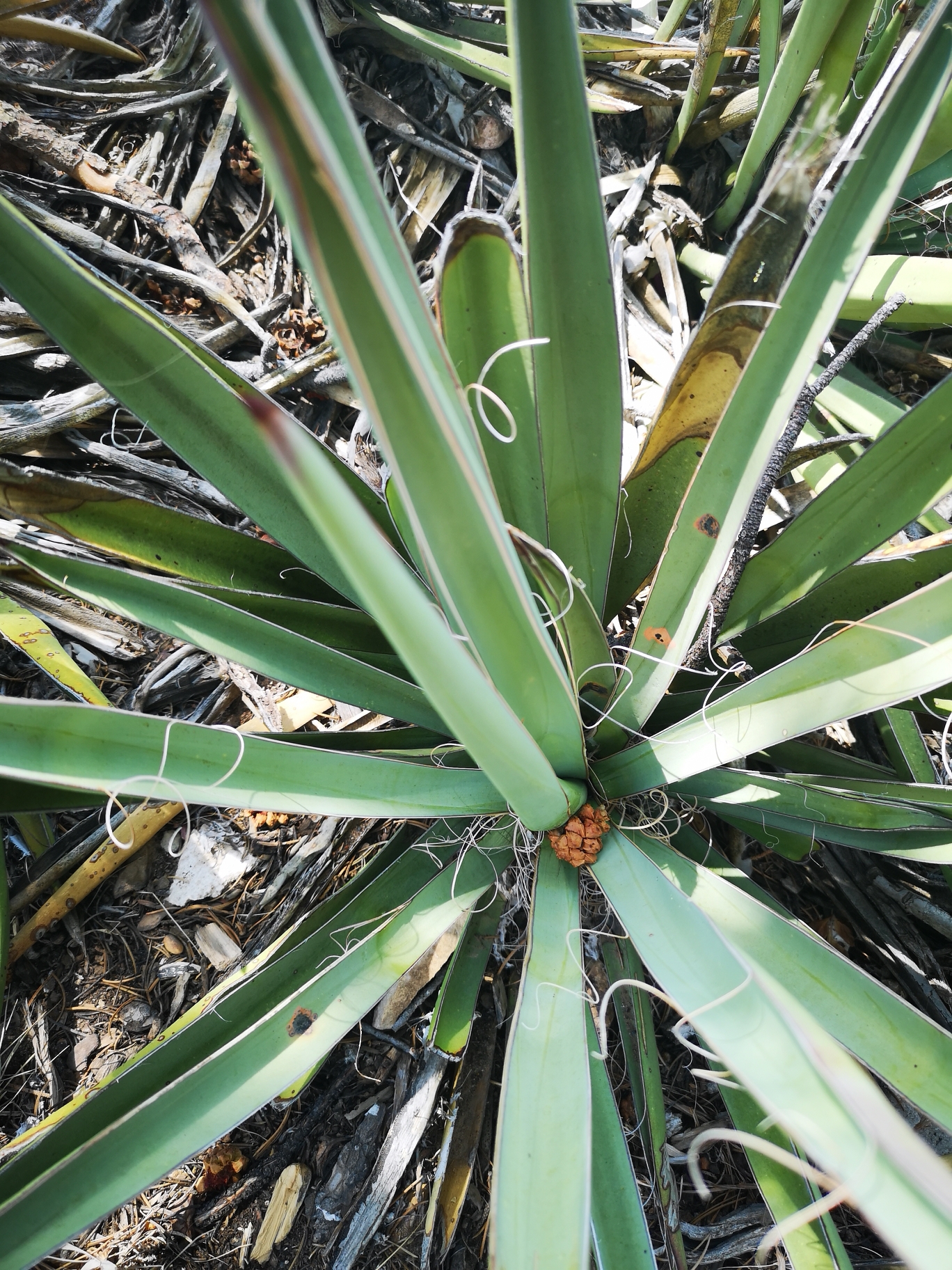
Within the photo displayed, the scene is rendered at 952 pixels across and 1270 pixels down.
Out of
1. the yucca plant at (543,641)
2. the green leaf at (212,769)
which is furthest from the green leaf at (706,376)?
the green leaf at (212,769)

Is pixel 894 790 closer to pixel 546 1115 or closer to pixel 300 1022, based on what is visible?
pixel 546 1115

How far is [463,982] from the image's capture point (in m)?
1.00

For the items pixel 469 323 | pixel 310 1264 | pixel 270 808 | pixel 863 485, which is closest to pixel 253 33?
pixel 469 323

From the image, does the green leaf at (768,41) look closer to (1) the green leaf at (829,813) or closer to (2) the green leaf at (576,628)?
(2) the green leaf at (576,628)

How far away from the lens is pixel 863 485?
0.82 m

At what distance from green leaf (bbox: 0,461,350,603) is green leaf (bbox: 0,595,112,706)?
0.34m

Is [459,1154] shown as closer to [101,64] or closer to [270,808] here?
[270,808]

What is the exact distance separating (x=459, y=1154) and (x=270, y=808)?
69cm

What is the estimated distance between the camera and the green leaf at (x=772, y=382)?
1.88ft

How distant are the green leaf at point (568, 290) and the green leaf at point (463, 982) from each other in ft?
1.56

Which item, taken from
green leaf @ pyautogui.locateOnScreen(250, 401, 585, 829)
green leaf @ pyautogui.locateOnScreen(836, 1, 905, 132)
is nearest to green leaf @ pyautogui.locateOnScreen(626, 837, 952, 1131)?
green leaf @ pyautogui.locateOnScreen(250, 401, 585, 829)

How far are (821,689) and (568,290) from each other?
1.58 ft

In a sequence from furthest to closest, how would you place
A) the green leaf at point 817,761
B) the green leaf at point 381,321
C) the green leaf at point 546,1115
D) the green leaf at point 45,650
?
the green leaf at point 45,650 → the green leaf at point 817,761 → the green leaf at point 546,1115 → the green leaf at point 381,321

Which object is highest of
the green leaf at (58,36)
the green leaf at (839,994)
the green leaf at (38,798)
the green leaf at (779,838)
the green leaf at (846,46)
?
the green leaf at (58,36)
